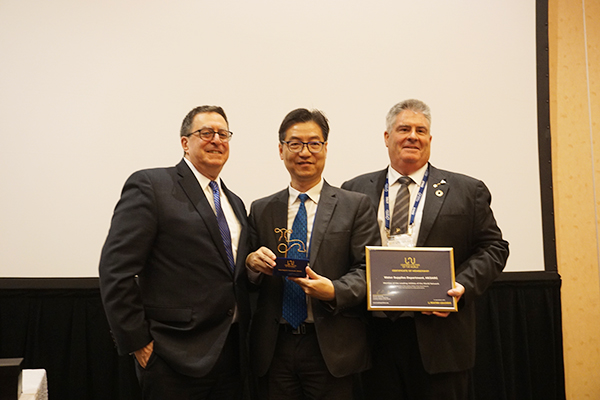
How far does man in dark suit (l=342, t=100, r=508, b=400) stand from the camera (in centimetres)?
210

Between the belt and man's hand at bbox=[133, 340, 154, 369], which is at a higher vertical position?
the belt

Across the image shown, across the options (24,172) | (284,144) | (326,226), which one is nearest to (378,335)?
(326,226)

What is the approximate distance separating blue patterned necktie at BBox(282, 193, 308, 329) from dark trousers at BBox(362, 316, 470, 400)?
0.49 metres

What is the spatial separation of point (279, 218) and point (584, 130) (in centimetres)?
294

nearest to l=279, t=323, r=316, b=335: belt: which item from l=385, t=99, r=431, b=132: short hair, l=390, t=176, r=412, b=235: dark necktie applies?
l=390, t=176, r=412, b=235: dark necktie

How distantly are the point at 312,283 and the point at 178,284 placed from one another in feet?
1.92

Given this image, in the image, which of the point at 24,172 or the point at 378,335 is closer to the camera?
the point at 378,335

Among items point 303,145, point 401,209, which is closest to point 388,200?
point 401,209

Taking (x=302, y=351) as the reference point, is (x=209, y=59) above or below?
above

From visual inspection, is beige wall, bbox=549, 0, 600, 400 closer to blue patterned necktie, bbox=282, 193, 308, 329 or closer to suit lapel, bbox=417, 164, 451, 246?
suit lapel, bbox=417, 164, 451, 246

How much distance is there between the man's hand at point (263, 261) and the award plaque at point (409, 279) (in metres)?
0.43

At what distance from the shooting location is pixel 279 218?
6.98 feet

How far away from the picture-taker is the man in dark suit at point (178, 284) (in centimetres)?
185

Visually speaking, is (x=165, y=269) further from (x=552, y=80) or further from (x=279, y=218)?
(x=552, y=80)
